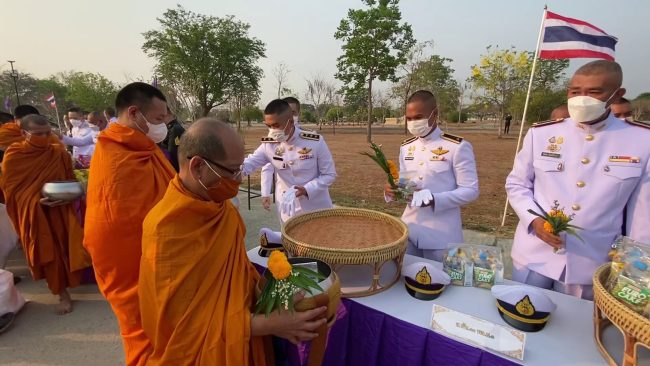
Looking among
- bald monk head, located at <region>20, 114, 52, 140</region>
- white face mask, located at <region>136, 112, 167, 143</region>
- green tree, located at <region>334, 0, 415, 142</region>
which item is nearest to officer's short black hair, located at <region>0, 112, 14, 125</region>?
bald monk head, located at <region>20, 114, 52, 140</region>

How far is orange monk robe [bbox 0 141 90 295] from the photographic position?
353 cm

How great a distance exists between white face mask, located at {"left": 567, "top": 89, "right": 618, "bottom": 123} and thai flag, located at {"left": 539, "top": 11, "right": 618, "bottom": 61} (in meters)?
2.72

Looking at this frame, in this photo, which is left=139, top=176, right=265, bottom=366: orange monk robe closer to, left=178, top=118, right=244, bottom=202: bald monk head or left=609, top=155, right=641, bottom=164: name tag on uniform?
left=178, top=118, right=244, bottom=202: bald monk head

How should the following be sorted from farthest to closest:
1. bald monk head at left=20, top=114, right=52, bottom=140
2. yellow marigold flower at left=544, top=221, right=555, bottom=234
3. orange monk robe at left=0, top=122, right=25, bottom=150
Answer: orange monk robe at left=0, top=122, right=25, bottom=150, bald monk head at left=20, top=114, right=52, bottom=140, yellow marigold flower at left=544, top=221, right=555, bottom=234

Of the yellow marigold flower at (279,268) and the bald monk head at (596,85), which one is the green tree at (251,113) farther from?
the yellow marigold flower at (279,268)

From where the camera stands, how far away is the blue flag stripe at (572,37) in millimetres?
3871

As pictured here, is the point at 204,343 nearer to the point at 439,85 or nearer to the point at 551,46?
the point at 551,46

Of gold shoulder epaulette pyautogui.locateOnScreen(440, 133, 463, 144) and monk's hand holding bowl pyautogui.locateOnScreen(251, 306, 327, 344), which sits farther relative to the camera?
gold shoulder epaulette pyautogui.locateOnScreen(440, 133, 463, 144)

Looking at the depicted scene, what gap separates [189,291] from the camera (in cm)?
136

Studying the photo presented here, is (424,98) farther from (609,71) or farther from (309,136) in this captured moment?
(309,136)

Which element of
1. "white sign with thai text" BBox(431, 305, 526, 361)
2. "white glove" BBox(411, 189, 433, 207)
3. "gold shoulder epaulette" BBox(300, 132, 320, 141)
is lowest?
"white sign with thai text" BBox(431, 305, 526, 361)

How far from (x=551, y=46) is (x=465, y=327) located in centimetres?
442

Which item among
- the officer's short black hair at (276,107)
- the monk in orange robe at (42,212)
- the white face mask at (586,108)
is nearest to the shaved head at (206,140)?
the white face mask at (586,108)

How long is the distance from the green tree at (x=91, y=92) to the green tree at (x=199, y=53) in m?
19.1
